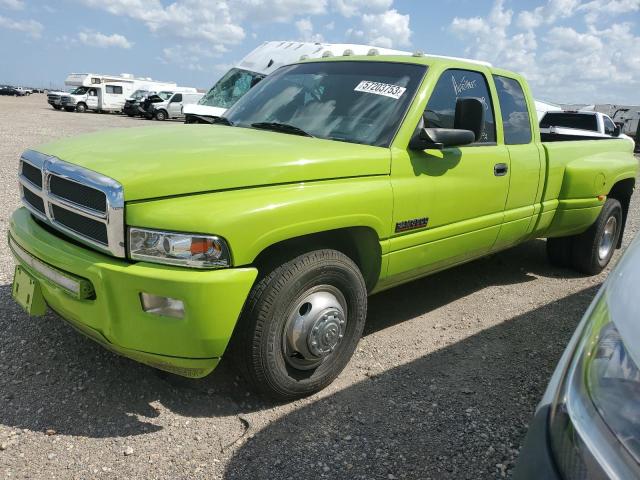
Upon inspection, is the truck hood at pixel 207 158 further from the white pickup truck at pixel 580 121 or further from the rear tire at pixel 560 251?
the white pickup truck at pixel 580 121

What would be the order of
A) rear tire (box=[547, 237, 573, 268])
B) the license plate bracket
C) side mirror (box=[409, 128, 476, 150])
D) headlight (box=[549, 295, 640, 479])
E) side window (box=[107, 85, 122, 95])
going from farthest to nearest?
side window (box=[107, 85, 122, 95]) → rear tire (box=[547, 237, 573, 268]) → side mirror (box=[409, 128, 476, 150]) → the license plate bracket → headlight (box=[549, 295, 640, 479])

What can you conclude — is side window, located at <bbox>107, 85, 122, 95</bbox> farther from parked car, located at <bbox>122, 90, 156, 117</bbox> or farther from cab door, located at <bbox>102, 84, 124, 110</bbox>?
parked car, located at <bbox>122, 90, 156, 117</bbox>

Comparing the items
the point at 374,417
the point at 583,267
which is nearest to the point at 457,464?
the point at 374,417

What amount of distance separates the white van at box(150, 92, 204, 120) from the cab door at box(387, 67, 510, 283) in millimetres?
28279

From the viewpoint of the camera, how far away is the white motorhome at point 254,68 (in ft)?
38.5

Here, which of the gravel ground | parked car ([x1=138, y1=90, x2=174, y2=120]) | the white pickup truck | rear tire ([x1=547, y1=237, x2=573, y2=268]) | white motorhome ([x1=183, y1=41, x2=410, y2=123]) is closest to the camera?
the gravel ground

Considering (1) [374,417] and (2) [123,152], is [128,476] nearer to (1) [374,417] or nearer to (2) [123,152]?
(1) [374,417]

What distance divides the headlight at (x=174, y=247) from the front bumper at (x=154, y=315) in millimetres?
40

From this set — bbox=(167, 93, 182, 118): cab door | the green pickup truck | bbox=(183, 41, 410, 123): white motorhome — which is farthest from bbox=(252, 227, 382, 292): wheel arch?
bbox=(167, 93, 182, 118): cab door

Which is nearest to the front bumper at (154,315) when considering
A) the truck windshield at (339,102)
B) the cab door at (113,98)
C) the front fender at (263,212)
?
the front fender at (263,212)

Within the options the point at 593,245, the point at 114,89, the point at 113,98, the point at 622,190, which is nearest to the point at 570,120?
the point at 622,190

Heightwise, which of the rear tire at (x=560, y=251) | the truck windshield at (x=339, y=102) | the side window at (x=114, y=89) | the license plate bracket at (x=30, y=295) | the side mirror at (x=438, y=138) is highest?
the side window at (x=114, y=89)

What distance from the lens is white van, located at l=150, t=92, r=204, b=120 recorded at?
98.3 ft

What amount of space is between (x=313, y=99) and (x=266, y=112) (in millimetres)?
366
